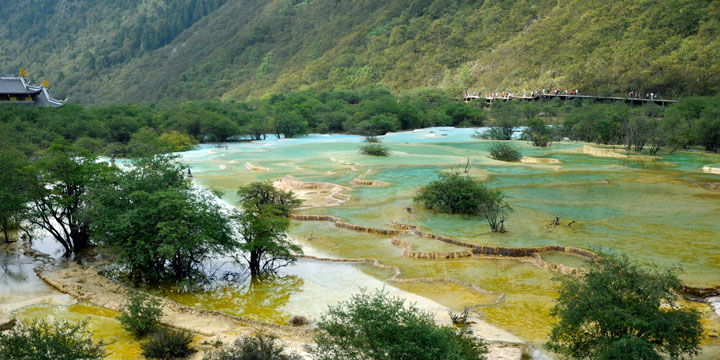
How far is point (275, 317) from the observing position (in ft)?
45.3

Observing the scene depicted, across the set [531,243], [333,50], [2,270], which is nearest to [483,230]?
[531,243]

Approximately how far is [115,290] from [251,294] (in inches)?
147

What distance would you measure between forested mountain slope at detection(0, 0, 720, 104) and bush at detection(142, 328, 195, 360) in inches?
2925

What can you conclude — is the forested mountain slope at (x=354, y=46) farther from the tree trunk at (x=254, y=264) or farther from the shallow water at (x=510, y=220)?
the tree trunk at (x=254, y=264)

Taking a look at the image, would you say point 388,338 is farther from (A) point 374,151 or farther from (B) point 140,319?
(A) point 374,151

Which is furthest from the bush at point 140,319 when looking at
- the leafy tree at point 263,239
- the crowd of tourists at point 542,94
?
the crowd of tourists at point 542,94

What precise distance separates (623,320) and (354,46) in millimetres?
127207

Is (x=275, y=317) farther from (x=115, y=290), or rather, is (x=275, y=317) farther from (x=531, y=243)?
(x=531, y=243)

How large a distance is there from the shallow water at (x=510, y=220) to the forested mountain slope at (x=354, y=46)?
38.9 m

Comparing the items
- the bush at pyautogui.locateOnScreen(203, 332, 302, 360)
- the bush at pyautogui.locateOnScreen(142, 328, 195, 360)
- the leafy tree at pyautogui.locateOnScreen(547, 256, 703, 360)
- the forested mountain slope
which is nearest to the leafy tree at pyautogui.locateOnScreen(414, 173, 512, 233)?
the leafy tree at pyautogui.locateOnScreen(547, 256, 703, 360)

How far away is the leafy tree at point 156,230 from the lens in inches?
611

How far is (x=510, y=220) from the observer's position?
2317 centimetres

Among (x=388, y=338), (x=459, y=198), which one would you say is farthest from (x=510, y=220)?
(x=388, y=338)

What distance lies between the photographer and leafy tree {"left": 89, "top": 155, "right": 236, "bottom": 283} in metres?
15.5
